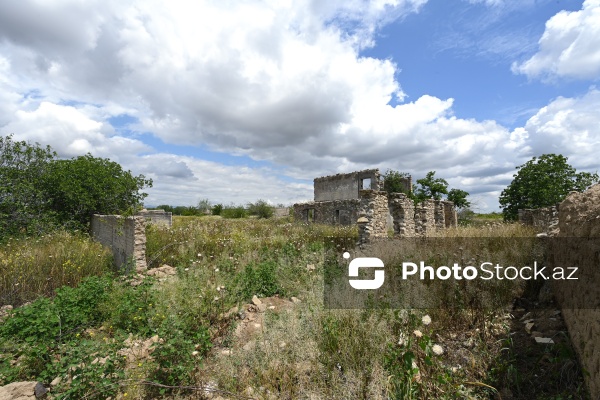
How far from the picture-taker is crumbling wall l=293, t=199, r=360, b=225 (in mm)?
18578

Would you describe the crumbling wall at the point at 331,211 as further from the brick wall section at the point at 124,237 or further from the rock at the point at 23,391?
the rock at the point at 23,391

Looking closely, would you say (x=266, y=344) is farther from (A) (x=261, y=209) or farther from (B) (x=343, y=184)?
(A) (x=261, y=209)

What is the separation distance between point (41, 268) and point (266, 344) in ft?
20.0

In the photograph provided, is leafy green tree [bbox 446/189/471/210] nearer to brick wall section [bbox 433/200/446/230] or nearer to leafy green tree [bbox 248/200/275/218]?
brick wall section [bbox 433/200/446/230]

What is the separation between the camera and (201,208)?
38562 mm

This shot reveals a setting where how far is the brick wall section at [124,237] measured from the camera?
25.6 ft

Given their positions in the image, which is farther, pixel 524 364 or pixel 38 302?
pixel 38 302

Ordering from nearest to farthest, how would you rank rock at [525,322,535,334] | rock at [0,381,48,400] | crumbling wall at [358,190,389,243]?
rock at [0,381,48,400] → rock at [525,322,535,334] → crumbling wall at [358,190,389,243]

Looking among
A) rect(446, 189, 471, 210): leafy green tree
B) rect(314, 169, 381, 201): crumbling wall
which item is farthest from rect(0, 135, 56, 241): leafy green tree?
rect(446, 189, 471, 210): leafy green tree

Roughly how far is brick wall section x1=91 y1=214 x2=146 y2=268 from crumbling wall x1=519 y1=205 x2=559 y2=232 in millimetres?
11525

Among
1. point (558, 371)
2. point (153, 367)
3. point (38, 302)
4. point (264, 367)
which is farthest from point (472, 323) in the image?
point (38, 302)

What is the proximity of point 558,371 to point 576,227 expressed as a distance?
5.63ft

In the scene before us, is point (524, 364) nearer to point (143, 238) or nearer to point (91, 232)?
point (143, 238)

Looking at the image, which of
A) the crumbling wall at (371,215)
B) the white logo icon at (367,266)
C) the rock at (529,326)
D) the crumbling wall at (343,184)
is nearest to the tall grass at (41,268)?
Result: the white logo icon at (367,266)
